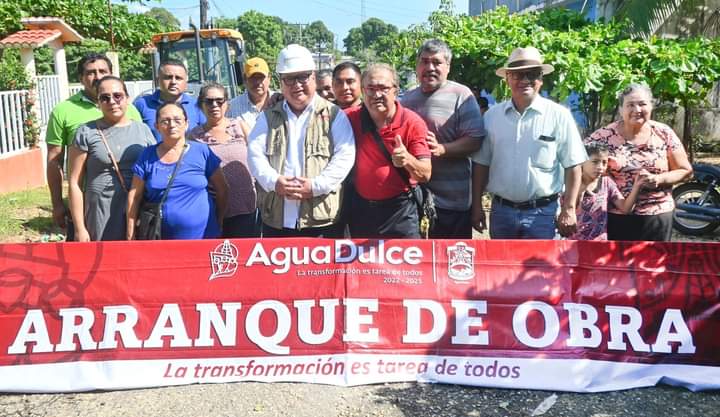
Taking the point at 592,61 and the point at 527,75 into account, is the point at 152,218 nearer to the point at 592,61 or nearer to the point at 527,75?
the point at 527,75

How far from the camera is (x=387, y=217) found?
13.7 feet

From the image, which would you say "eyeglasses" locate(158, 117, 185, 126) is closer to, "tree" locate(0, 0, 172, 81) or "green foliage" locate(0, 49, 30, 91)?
"green foliage" locate(0, 49, 30, 91)

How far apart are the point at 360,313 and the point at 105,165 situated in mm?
1868

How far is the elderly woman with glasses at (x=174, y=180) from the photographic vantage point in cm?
399

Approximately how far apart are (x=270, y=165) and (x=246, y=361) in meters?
1.20

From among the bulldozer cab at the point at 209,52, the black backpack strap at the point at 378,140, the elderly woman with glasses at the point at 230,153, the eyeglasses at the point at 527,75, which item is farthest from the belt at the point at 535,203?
the bulldozer cab at the point at 209,52

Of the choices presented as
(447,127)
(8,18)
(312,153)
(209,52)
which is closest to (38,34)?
(8,18)

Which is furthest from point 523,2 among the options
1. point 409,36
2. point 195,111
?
point 195,111

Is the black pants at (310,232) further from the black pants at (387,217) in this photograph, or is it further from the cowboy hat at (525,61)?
the cowboy hat at (525,61)

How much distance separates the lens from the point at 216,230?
431 cm

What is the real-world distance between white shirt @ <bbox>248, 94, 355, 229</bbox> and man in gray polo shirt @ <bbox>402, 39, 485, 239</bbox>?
65 centimetres

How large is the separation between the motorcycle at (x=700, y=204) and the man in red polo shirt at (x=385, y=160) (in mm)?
4956

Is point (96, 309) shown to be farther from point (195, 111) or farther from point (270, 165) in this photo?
point (195, 111)

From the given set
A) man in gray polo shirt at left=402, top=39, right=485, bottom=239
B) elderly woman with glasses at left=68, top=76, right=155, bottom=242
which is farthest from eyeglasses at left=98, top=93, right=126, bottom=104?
man in gray polo shirt at left=402, top=39, right=485, bottom=239
